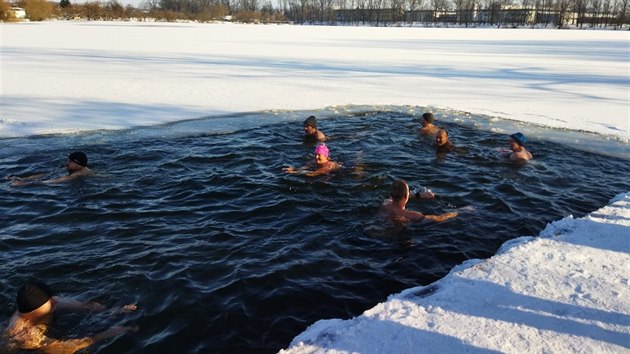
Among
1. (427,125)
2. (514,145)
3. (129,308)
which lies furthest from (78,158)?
(514,145)

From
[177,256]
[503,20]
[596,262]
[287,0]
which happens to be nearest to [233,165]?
[177,256]

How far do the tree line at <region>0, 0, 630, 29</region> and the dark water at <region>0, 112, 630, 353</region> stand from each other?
2282 inches

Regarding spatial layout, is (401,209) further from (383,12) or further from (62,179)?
(383,12)

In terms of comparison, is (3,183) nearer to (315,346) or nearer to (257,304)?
(257,304)

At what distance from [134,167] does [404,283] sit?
463 centimetres

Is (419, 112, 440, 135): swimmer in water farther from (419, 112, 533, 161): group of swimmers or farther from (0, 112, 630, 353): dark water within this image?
(0, 112, 630, 353): dark water

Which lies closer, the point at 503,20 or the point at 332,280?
the point at 332,280

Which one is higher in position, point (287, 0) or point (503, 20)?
point (287, 0)

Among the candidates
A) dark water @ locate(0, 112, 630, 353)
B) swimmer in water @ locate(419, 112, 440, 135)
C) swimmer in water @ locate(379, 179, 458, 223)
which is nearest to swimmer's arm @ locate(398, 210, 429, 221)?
swimmer in water @ locate(379, 179, 458, 223)

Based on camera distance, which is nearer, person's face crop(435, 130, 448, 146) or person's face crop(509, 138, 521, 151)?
person's face crop(509, 138, 521, 151)

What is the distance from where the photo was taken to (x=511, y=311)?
3.27 metres

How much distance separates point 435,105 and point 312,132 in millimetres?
4276

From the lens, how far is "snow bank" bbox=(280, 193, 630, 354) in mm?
2939

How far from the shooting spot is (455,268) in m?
4.27
